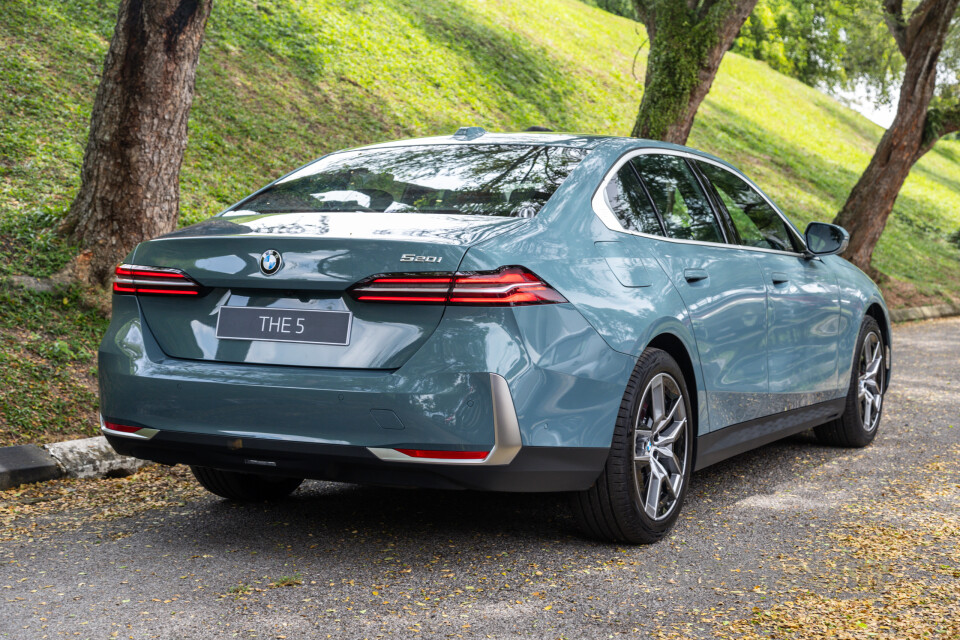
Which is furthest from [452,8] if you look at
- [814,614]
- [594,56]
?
[814,614]

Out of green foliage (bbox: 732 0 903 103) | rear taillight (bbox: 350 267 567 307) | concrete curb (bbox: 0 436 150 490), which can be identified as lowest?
concrete curb (bbox: 0 436 150 490)

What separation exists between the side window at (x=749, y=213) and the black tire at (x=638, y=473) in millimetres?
1310

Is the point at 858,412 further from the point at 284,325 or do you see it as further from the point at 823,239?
the point at 284,325

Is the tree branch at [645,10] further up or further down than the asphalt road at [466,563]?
further up

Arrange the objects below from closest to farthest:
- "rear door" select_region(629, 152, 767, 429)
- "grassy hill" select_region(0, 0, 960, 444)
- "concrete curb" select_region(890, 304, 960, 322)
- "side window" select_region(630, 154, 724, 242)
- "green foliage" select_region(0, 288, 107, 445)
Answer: "rear door" select_region(629, 152, 767, 429)
"side window" select_region(630, 154, 724, 242)
"green foliage" select_region(0, 288, 107, 445)
"grassy hill" select_region(0, 0, 960, 444)
"concrete curb" select_region(890, 304, 960, 322)

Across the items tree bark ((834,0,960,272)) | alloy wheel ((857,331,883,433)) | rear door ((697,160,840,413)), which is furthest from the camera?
tree bark ((834,0,960,272))

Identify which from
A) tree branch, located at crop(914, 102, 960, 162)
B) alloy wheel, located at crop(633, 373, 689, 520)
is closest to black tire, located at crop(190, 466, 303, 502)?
alloy wheel, located at crop(633, 373, 689, 520)

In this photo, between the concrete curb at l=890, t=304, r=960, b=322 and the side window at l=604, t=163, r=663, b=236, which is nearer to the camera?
the side window at l=604, t=163, r=663, b=236

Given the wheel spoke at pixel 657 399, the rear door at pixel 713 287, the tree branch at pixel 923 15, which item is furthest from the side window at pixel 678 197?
the tree branch at pixel 923 15

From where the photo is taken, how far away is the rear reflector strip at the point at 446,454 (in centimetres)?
324

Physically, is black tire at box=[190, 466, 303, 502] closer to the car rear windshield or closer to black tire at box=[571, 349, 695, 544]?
the car rear windshield

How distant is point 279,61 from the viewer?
15250 millimetres

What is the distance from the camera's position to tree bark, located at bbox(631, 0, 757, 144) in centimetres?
1123

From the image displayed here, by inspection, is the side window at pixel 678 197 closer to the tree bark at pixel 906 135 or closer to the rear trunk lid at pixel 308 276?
the rear trunk lid at pixel 308 276
